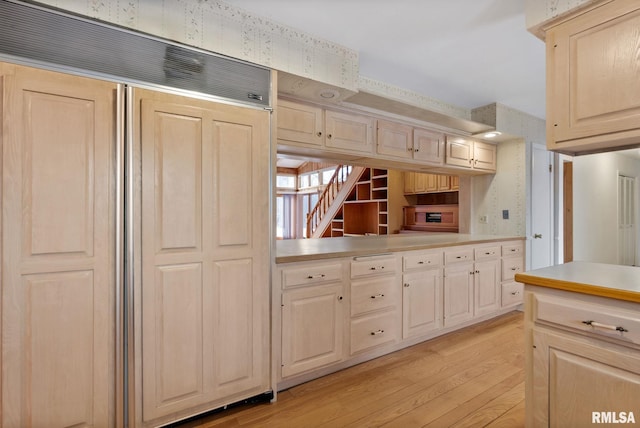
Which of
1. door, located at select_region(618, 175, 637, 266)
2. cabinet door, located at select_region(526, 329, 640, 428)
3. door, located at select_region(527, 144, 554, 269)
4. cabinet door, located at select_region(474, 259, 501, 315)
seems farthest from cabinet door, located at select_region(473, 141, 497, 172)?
door, located at select_region(618, 175, 637, 266)

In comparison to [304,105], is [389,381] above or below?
below

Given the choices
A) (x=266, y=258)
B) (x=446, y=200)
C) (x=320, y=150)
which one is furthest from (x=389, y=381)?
(x=446, y=200)

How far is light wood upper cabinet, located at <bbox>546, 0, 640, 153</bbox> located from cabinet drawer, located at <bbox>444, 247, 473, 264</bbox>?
4.84 feet

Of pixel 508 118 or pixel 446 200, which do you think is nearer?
pixel 508 118

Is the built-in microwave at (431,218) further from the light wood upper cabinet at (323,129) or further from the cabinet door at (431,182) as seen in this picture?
the light wood upper cabinet at (323,129)

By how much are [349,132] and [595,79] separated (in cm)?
163

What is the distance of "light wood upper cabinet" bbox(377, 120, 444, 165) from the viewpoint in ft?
9.90

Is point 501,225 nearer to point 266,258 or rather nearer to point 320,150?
point 320,150

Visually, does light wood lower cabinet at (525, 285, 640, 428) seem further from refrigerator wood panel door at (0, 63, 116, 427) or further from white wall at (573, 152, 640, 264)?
white wall at (573, 152, 640, 264)

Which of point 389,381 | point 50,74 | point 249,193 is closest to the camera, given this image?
point 50,74

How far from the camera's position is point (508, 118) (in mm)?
3592

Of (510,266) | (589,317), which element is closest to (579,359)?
(589,317)

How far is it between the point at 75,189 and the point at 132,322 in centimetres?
68

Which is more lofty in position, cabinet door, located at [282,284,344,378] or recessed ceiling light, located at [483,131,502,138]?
recessed ceiling light, located at [483,131,502,138]
